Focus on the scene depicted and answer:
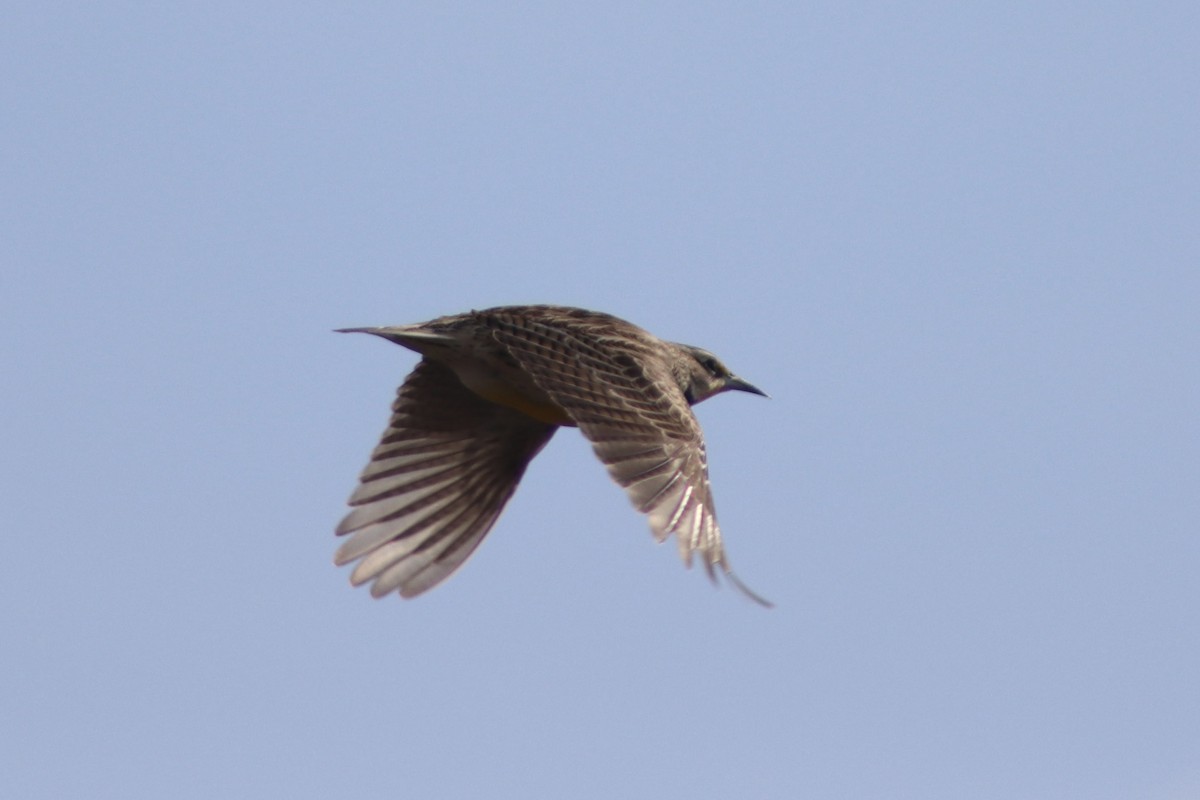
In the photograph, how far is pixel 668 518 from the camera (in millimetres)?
9508

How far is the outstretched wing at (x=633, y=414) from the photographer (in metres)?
9.55

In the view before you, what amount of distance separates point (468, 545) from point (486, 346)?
1.70m

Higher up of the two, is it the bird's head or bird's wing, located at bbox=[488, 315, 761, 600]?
the bird's head

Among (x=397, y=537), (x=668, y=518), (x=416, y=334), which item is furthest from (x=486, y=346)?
(x=668, y=518)

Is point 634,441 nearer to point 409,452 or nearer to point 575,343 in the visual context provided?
point 575,343

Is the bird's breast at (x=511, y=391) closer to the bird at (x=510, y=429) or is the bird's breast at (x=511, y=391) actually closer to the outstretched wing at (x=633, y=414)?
the bird at (x=510, y=429)

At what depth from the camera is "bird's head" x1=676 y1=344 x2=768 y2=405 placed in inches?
526

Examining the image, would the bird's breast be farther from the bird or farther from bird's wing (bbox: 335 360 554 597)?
bird's wing (bbox: 335 360 554 597)

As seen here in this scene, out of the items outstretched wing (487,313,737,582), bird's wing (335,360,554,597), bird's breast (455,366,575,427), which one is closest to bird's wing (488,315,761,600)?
outstretched wing (487,313,737,582)

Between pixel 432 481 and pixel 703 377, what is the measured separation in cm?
212

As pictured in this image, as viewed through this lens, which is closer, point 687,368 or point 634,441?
point 634,441

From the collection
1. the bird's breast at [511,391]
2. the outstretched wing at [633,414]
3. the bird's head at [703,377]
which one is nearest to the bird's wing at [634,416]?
the outstretched wing at [633,414]

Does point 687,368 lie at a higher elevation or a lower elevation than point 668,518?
higher

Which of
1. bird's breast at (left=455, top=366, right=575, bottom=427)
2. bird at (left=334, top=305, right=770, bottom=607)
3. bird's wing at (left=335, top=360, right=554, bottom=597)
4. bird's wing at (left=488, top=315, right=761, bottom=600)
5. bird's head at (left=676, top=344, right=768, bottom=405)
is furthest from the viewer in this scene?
bird's head at (left=676, top=344, right=768, bottom=405)
